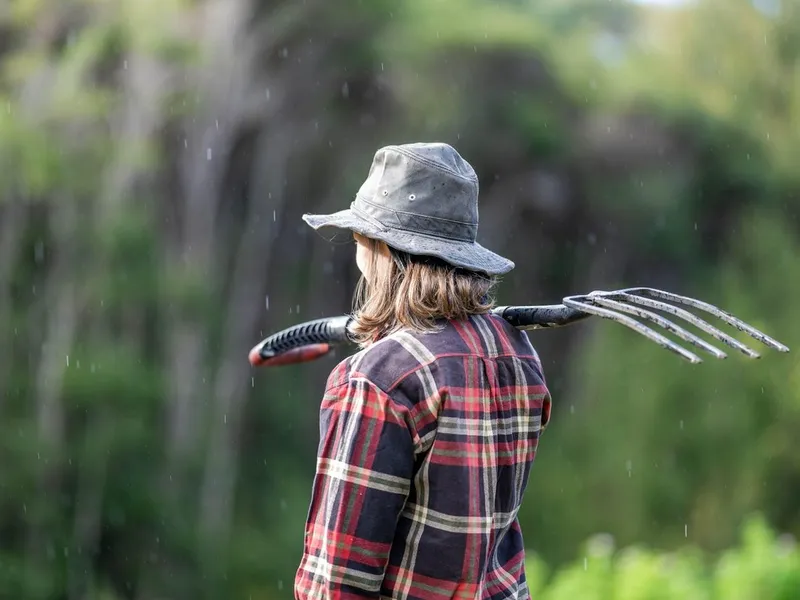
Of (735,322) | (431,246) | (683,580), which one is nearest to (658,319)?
(735,322)

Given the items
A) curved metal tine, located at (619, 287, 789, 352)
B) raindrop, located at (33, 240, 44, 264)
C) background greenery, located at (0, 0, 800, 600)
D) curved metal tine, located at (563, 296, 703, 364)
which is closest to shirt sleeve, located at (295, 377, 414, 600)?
curved metal tine, located at (563, 296, 703, 364)

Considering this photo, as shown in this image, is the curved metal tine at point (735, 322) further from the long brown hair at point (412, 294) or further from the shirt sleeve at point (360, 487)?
the shirt sleeve at point (360, 487)

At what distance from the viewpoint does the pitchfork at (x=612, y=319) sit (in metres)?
0.99

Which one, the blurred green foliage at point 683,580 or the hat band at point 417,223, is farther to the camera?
the blurred green foliage at point 683,580

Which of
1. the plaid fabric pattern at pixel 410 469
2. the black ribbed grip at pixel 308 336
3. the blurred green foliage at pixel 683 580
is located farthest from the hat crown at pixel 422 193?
the blurred green foliage at pixel 683 580

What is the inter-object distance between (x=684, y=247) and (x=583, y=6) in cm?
285

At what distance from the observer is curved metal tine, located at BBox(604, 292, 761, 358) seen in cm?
101

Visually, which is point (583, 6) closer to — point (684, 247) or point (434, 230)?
point (684, 247)

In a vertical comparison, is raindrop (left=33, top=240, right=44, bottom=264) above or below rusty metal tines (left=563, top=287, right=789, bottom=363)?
below

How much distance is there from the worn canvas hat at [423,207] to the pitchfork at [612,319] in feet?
0.27

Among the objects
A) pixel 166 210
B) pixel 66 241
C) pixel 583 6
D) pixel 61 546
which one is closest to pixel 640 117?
pixel 583 6

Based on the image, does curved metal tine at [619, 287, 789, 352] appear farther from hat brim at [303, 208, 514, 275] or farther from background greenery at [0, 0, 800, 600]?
background greenery at [0, 0, 800, 600]

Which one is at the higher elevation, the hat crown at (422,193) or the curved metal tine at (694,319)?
the hat crown at (422,193)

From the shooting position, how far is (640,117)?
392 inches
